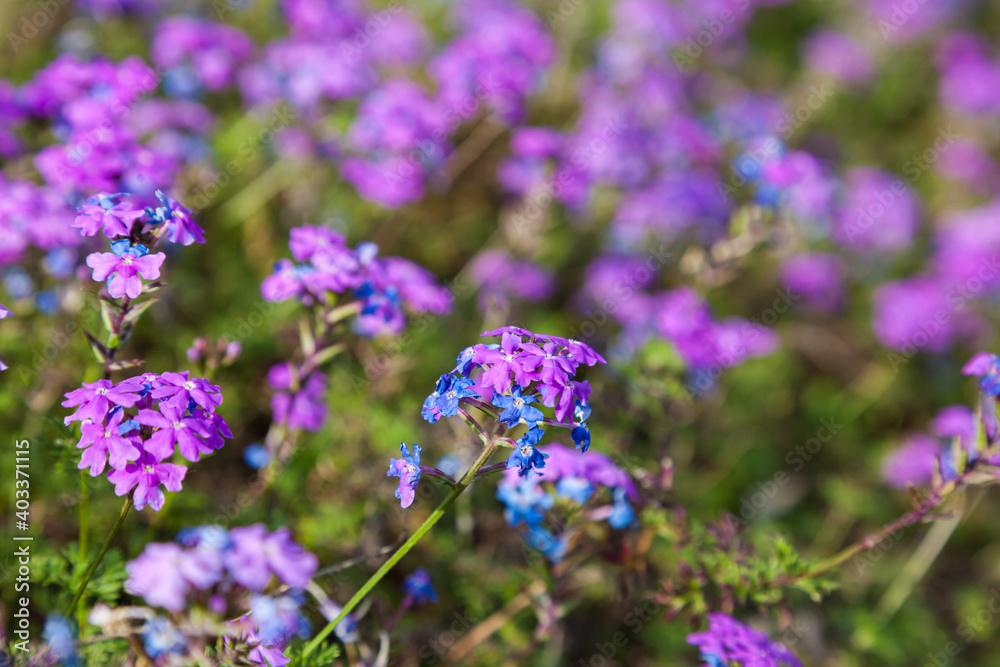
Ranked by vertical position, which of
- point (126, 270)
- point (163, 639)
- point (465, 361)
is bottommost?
point (163, 639)

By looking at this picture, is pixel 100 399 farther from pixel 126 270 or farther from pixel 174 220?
pixel 174 220

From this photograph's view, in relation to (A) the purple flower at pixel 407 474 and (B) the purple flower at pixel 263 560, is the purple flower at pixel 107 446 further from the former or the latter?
(A) the purple flower at pixel 407 474

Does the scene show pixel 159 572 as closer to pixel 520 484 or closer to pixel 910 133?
pixel 520 484

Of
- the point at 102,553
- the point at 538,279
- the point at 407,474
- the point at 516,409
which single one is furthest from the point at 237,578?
the point at 538,279

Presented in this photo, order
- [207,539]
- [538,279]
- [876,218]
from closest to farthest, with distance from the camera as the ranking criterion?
[207,539]
[538,279]
[876,218]

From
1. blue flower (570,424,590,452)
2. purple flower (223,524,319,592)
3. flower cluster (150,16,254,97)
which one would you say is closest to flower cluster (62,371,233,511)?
purple flower (223,524,319,592)
